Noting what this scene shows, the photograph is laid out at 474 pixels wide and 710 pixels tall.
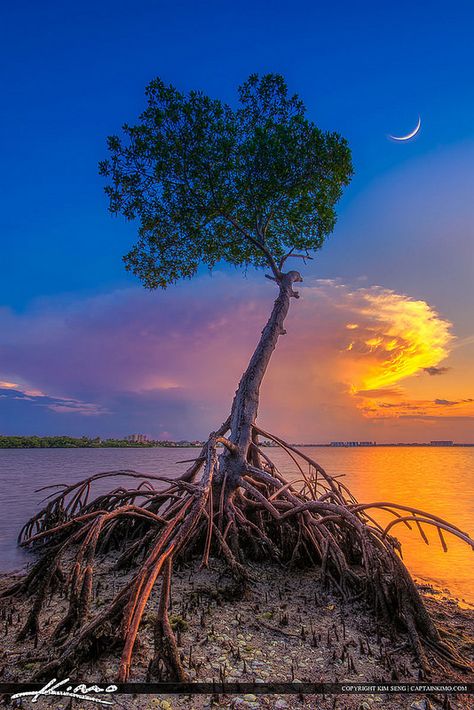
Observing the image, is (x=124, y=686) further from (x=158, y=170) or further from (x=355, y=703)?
(x=158, y=170)

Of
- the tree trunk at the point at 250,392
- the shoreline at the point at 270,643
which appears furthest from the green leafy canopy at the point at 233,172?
the shoreline at the point at 270,643

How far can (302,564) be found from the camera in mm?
6043

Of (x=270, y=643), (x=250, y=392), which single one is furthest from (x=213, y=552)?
(x=250, y=392)

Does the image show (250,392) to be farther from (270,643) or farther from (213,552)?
(270,643)

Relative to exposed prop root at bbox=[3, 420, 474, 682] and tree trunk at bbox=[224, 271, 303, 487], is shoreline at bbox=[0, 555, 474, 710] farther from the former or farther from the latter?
tree trunk at bbox=[224, 271, 303, 487]

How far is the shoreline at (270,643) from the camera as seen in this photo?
317 centimetres

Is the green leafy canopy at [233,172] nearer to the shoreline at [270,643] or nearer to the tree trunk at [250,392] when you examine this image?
the tree trunk at [250,392]

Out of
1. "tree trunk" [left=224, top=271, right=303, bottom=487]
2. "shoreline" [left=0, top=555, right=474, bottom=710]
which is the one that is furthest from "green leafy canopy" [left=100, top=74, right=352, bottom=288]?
"shoreline" [left=0, top=555, right=474, bottom=710]

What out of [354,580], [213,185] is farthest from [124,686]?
[213,185]

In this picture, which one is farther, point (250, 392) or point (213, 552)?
point (250, 392)

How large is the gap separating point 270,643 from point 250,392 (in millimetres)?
3887

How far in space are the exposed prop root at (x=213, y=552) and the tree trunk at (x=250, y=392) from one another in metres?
0.09

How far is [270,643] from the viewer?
12.7ft

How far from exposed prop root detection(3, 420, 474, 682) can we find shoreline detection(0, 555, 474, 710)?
0.54 ft
